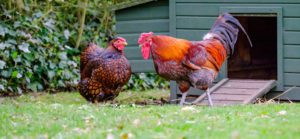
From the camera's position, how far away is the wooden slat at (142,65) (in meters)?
13.2

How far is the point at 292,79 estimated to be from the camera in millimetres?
12312

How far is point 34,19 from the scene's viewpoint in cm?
1477

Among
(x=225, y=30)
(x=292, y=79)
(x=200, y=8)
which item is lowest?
(x=292, y=79)

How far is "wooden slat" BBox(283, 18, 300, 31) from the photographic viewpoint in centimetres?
1212

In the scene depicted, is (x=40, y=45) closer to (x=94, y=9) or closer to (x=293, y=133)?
(x=94, y=9)

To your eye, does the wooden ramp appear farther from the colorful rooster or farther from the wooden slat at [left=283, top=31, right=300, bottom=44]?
the wooden slat at [left=283, top=31, right=300, bottom=44]

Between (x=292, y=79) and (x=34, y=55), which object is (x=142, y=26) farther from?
(x=292, y=79)

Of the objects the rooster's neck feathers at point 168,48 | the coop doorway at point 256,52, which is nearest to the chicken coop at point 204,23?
the rooster's neck feathers at point 168,48

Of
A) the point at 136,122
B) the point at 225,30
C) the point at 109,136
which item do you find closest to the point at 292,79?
the point at 225,30

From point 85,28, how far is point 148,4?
4.14 metres

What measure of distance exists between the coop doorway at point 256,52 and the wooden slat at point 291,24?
125 inches

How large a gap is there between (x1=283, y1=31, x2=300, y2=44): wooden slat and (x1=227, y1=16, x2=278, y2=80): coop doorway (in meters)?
3.08

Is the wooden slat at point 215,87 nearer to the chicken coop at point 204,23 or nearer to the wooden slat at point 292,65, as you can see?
the chicken coop at point 204,23

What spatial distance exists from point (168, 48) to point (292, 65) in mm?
2518
